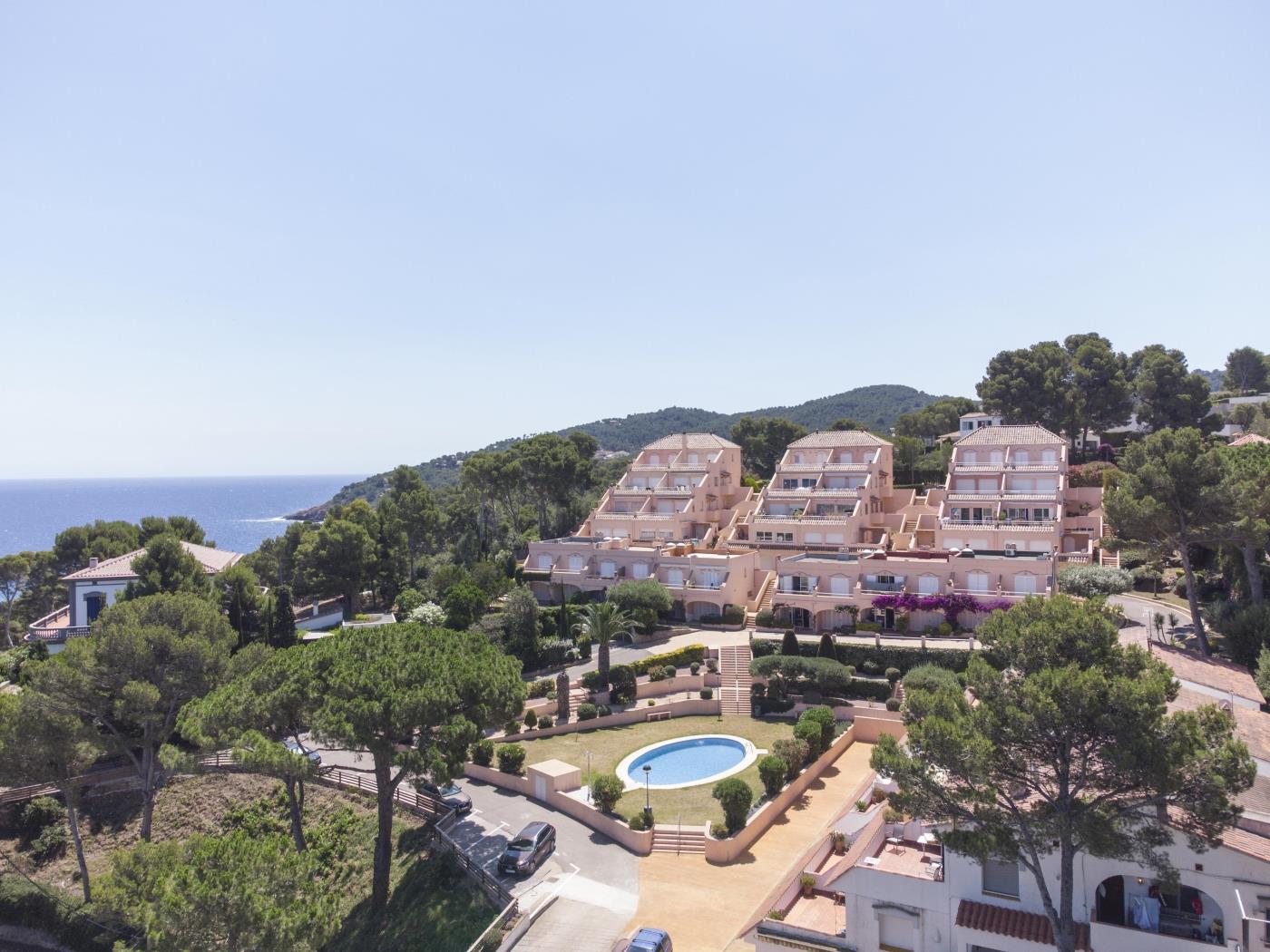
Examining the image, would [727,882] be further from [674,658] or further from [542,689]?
[674,658]

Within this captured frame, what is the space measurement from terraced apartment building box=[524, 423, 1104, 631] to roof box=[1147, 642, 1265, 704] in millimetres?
13822

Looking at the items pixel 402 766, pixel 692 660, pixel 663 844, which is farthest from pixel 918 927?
pixel 692 660

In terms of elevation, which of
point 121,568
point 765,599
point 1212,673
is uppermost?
point 121,568

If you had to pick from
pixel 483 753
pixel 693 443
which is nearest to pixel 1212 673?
pixel 483 753

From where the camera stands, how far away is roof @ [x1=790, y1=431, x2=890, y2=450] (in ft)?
218

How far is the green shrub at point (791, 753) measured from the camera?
31609 mm

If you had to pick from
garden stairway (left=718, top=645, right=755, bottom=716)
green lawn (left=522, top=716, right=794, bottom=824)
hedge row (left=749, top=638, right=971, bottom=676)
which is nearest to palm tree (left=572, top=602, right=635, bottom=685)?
green lawn (left=522, top=716, right=794, bottom=824)

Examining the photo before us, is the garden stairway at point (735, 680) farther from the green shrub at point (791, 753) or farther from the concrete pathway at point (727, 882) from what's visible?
the concrete pathway at point (727, 882)

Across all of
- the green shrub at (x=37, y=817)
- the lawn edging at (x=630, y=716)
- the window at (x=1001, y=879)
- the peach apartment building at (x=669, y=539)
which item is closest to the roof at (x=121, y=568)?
the green shrub at (x=37, y=817)

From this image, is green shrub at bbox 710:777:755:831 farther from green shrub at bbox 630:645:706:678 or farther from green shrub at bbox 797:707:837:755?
green shrub at bbox 630:645:706:678

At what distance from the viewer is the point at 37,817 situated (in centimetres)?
3606

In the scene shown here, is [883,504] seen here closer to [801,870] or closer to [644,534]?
[644,534]

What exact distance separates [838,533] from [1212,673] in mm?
30025

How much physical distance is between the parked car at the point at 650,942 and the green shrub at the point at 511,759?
13283mm
